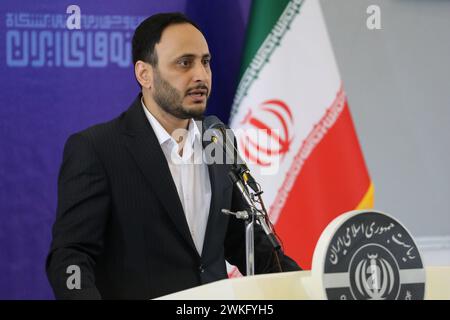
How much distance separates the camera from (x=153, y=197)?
7.29 feet

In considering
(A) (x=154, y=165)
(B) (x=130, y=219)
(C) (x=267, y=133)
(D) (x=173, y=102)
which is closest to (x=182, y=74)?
(D) (x=173, y=102)

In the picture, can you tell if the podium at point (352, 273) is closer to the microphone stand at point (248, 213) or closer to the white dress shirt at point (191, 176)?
the microphone stand at point (248, 213)

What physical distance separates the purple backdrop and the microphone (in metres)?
1.54

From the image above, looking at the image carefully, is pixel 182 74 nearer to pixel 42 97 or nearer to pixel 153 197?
pixel 153 197

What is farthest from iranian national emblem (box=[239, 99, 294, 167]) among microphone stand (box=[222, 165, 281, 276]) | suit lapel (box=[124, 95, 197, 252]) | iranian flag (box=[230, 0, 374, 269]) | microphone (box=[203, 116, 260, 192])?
microphone stand (box=[222, 165, 281, 276])

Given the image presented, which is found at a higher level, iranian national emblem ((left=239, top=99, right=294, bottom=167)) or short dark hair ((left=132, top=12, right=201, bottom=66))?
short dark hair ((left=132, top=12, right=201, bottom=66))

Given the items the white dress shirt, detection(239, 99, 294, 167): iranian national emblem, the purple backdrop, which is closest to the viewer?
the white dress shirt

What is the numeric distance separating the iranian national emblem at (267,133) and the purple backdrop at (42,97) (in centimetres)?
54

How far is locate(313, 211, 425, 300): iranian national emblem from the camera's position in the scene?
1.35 meters

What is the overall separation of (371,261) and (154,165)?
3.27 ft

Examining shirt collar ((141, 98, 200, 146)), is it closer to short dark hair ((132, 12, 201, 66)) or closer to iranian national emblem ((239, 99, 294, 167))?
short dark hair ((132, 12, 201, 66))

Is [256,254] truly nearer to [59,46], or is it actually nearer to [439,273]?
[439,273]

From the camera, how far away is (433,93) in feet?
13.5
